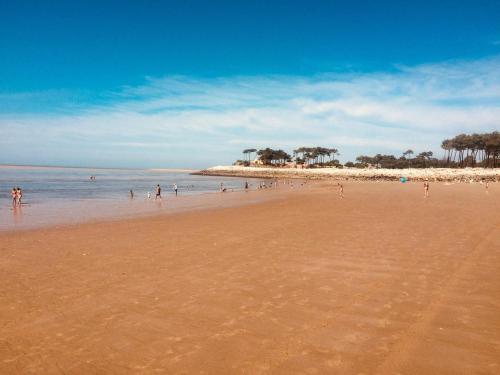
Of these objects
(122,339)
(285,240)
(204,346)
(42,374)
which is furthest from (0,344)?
(285,240)

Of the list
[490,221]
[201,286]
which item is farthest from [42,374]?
[490,221]

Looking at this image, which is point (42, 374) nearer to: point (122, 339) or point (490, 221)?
point (122, 339)

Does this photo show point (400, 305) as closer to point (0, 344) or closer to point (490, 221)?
point (0, 344)

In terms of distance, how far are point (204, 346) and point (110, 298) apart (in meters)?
3.15

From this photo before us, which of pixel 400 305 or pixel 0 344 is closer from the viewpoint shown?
pixel 0 344

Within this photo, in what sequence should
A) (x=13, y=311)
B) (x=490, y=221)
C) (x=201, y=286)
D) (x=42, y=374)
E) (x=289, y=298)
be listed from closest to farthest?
(x=42, y=374) < (x=13, y=311) < (x=289, y=298) < (x=201, y=286) < (x=490, y=221)

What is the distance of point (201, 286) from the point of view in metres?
8.56

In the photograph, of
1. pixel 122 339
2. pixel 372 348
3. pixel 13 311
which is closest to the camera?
pixel 372 348

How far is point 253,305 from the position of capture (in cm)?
735

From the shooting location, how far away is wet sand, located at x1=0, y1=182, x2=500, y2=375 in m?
5.26

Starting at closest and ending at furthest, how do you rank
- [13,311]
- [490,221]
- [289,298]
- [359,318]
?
[359,318] < [13,311] < [289,298] < [490,221]

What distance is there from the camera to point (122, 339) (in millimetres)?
5938

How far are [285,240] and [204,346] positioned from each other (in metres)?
8.57

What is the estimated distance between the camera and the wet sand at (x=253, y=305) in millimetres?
5262
